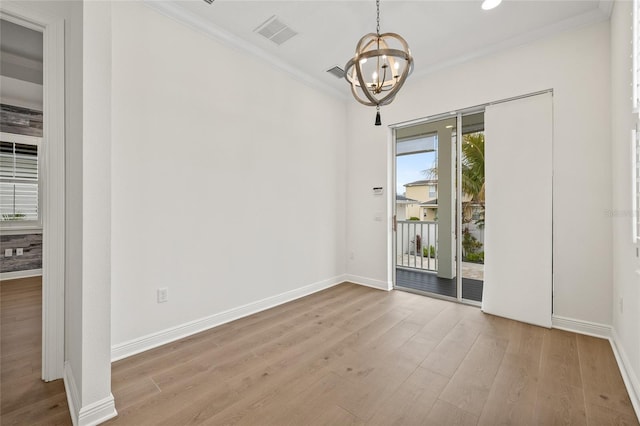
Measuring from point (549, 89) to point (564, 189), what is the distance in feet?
3.56

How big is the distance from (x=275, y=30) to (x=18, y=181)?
5.26 metres

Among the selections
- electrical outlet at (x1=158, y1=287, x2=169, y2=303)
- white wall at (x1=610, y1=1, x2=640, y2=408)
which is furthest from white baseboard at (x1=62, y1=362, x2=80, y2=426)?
white wall at (x1=610, y1=1, x2=640, y2=408)

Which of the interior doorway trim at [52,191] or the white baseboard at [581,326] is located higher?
the interior doorway trim at [52,191]

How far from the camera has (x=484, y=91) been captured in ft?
10.7

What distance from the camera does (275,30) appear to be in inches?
113

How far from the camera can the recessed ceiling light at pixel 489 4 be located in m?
2.37

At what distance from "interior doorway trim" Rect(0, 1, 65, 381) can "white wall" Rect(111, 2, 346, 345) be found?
1.04ft

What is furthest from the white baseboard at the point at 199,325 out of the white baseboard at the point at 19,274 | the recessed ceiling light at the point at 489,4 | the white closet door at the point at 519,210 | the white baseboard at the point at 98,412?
the white baseboard at the point at 19,274

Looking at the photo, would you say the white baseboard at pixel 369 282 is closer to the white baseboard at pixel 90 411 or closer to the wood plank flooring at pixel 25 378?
the white baseboard at pixel 90 411

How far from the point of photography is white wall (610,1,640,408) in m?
1.82

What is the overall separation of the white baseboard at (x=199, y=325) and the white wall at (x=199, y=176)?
0.16 ft

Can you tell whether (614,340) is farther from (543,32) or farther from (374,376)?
(543,32)

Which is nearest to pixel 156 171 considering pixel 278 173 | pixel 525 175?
pixel 278 173

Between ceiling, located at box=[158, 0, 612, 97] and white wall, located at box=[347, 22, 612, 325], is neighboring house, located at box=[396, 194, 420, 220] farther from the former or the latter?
ceiling, located at box=[158, 0, 612, 97]
